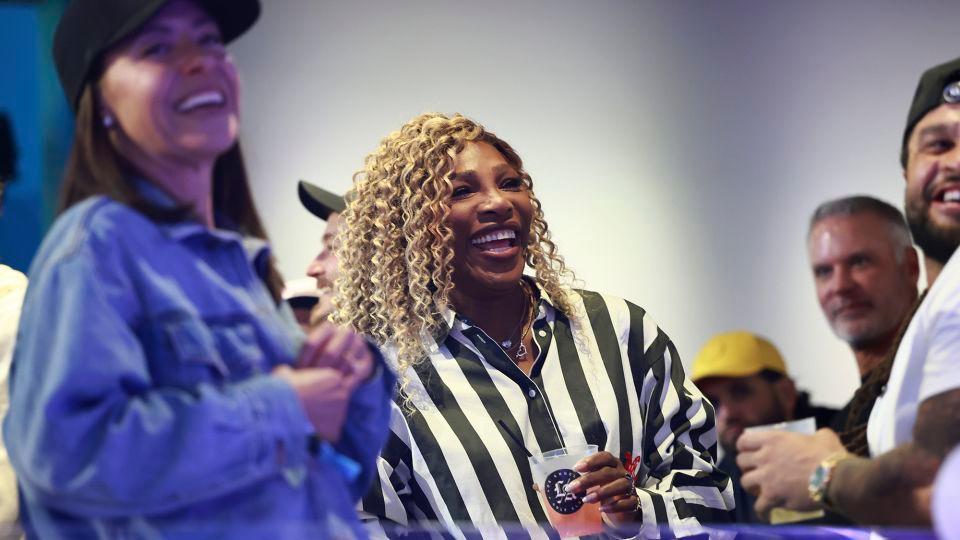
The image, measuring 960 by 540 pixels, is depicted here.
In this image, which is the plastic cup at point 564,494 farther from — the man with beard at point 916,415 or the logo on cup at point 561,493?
the man with beard at point 916,415

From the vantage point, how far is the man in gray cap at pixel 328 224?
2.89m

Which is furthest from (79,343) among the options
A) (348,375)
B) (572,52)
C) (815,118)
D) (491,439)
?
(815,118)

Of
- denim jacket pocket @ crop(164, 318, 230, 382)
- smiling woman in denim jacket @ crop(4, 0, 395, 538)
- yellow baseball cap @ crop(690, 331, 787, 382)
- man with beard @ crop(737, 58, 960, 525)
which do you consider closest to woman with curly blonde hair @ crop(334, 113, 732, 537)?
Answer: man with beard @ crop(737, 58, 960, 525)

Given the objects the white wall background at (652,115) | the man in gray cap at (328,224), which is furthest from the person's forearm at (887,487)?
the man in gray cap at (328,224)

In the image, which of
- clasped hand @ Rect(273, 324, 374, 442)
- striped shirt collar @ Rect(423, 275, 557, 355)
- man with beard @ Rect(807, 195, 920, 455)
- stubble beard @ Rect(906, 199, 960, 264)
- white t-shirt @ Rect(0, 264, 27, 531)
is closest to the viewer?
clasped hand @ Rect(273, 324, 374, 442)

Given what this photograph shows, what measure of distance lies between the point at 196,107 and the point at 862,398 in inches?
67.4

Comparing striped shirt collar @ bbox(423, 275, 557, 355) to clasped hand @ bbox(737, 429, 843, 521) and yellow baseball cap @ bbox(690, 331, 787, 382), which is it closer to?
clasped hand @ bbox(737, 429, 843, 521)

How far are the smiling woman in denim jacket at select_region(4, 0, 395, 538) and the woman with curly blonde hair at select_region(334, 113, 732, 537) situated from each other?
840mm

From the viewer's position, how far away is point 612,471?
225 centimetres

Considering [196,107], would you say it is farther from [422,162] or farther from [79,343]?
[422,162]

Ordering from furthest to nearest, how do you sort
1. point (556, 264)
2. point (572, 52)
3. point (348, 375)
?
point (572, 52), point (556, 264), point (348, 375)

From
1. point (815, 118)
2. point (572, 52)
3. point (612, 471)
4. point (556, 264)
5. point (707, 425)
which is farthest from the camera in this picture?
point (815, 118)

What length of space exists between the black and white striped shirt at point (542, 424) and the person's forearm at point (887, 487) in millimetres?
387

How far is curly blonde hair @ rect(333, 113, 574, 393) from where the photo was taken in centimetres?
253
